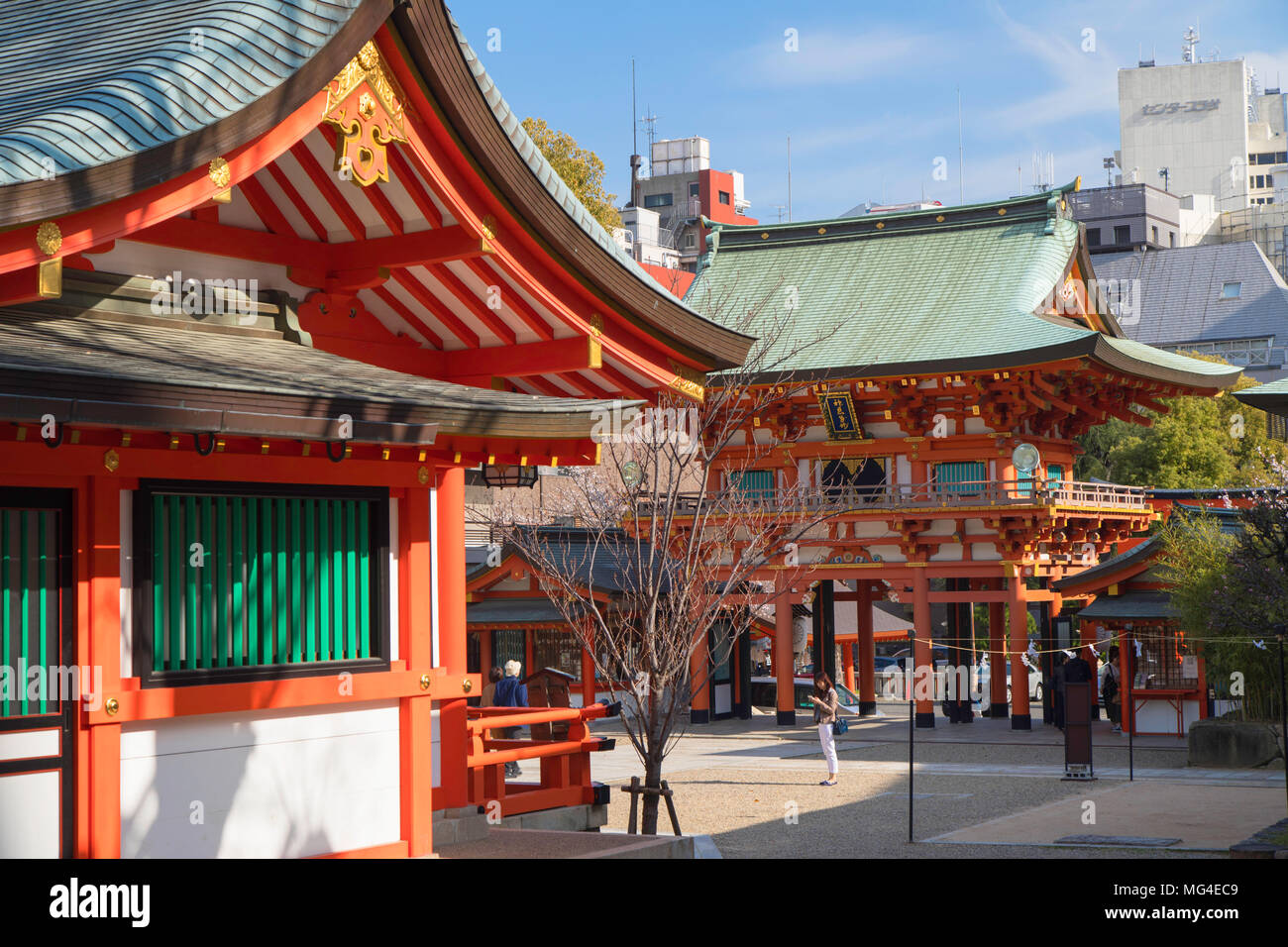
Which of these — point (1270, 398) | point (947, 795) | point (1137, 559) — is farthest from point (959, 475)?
point (1270, 398)

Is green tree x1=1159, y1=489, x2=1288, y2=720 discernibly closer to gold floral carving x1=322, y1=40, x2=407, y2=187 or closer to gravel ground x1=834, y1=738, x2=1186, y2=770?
gravel ground x1=834, y1=738, x2=1186, y2=770

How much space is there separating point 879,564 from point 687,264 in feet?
145

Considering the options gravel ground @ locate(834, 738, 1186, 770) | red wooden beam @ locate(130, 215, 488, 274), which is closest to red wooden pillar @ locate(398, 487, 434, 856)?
red wooden beam @ locate(130, 215, 488, 274)

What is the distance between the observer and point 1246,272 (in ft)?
232

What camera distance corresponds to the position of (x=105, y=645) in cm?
709

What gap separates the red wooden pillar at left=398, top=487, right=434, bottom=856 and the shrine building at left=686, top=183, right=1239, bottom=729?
1794 centimetres

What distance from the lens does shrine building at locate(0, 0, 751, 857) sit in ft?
22.0

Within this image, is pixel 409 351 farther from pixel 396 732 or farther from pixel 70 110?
pixel 70 110

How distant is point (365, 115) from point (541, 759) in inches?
240

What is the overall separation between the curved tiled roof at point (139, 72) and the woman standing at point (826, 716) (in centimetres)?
1442

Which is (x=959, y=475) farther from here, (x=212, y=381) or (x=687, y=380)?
(x=212, y=381)

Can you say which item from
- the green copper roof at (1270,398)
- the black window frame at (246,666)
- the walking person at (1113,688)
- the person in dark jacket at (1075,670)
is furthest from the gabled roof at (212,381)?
the walking person at (1113,688)

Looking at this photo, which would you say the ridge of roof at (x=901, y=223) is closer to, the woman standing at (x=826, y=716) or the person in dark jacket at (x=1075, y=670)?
the person in dark jacket at (x=1075, y=670)

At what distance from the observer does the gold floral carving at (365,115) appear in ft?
25.0
